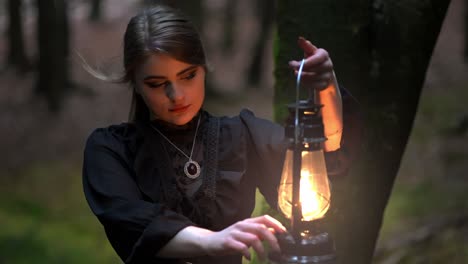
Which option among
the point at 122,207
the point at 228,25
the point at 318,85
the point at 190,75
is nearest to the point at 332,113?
the point at 318,85

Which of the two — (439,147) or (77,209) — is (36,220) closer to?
(77,209)

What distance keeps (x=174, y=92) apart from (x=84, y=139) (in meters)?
10.7

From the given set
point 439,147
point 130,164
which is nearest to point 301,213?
point 130,164

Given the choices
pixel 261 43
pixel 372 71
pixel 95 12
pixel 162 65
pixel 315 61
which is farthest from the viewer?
pixel 95 12

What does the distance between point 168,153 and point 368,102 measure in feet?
3.69

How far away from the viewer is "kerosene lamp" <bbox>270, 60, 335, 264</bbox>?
1.99 m

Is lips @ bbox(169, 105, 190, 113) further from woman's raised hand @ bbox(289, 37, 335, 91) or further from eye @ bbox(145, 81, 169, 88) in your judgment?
woman's raised hand @ bbox(289, 37, 335, 91)

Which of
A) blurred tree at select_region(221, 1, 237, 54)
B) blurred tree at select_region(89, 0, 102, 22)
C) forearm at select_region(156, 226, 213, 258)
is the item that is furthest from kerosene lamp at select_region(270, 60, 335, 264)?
blurred tree at select_region(89, 0, 102, 22)

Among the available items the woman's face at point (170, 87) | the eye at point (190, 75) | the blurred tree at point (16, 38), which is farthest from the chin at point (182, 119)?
the blurred tree at point (16, 38)

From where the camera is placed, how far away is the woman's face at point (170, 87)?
7.63ft

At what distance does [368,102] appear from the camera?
10.6 feet

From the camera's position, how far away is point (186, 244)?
2078 mm

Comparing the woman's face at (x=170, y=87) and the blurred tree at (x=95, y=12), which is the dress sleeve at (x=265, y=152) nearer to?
the woman's face at (x=170, y=87)

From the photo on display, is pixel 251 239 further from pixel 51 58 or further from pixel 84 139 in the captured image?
pixel 51 58
